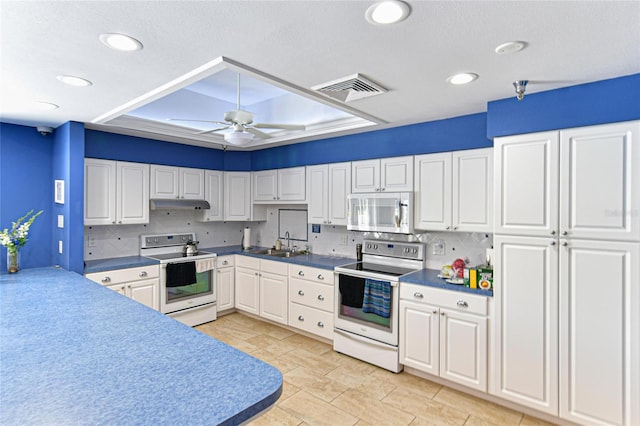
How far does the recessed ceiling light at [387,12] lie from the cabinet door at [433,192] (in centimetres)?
191

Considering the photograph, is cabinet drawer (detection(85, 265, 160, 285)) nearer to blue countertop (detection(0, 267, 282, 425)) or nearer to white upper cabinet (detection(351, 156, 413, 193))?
blue countertop (detection(0, 267, 282, 425))

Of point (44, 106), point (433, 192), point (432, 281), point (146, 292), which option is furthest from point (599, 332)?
point (44, 106)

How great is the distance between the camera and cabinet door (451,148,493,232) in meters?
2.97

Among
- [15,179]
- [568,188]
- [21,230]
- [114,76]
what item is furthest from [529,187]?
[15,179]

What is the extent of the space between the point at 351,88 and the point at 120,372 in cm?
Answer: 206

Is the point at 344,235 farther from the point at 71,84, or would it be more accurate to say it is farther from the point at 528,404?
the point at 71,84

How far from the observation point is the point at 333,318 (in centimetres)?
371

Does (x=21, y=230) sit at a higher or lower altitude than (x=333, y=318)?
higher

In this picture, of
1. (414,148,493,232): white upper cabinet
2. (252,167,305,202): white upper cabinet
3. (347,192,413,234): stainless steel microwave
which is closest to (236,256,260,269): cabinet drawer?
(252,167,305,202): white upper cabinet

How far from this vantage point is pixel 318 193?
13.9 feet

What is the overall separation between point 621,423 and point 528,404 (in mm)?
515

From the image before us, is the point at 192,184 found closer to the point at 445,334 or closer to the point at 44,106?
the point at 44,106

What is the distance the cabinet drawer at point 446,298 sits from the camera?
2742 mm

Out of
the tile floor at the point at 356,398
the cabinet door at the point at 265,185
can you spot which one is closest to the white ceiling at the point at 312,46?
the cabinet door at the point at 265,185
